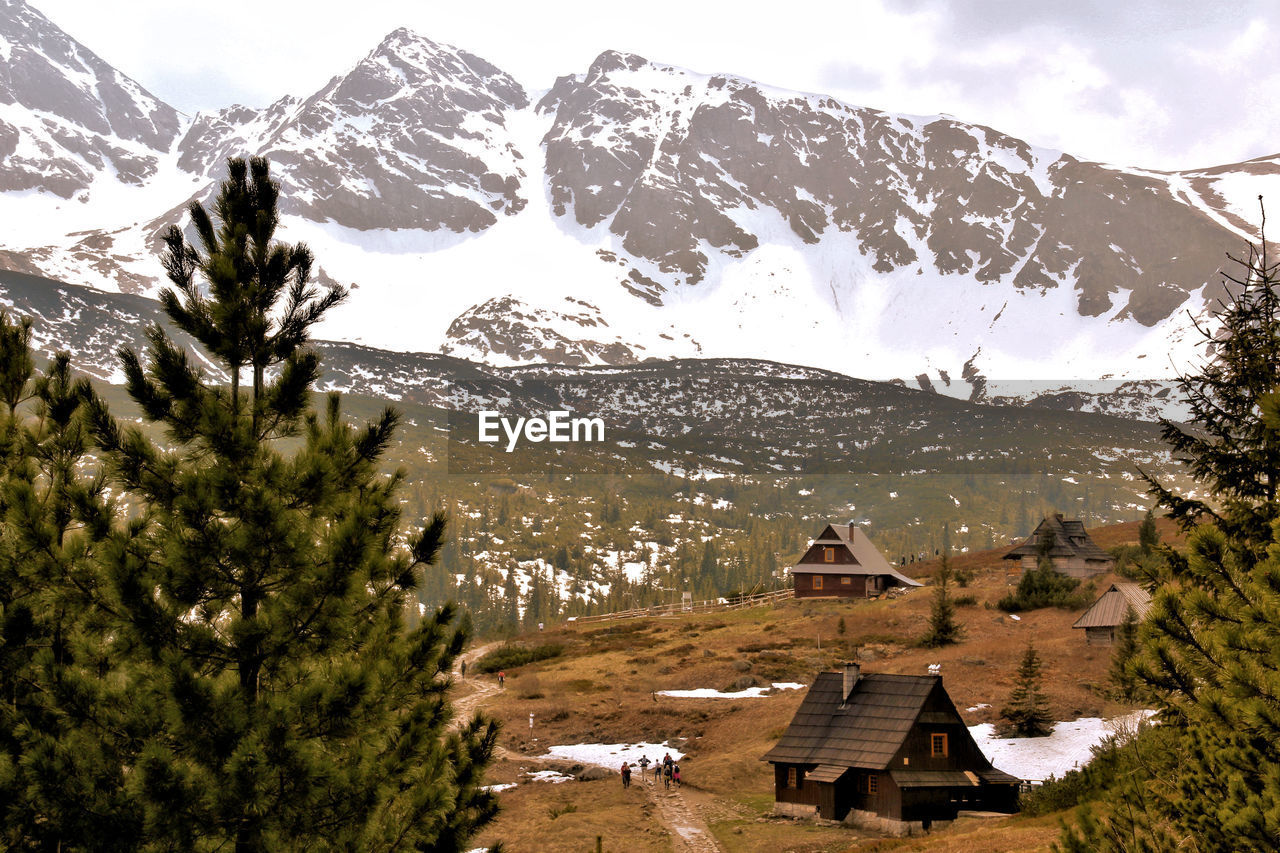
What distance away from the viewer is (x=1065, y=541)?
98.8 meters

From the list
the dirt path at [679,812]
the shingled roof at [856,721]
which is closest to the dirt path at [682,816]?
the dirt path at [679,812]

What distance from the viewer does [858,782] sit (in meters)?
43.6

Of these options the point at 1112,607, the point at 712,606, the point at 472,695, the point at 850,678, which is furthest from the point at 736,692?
the point at 712,606

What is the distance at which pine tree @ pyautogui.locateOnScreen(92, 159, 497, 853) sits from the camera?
35.3 feet

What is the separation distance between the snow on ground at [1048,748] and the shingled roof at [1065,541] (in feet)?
160

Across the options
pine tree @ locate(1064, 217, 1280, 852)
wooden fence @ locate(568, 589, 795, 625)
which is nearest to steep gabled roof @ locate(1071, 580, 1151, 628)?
pine tree @ locate(1064, 217, 1280, 852)

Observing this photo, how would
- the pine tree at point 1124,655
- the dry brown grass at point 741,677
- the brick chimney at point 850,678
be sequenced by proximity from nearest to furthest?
the pine tree at point 1124,655
the dry brown grass at point 741,677
the brick chimney at point 850,678

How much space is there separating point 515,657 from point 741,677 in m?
28.3

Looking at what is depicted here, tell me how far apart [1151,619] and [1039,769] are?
119 ft

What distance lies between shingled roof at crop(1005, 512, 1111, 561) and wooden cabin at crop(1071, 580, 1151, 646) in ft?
112

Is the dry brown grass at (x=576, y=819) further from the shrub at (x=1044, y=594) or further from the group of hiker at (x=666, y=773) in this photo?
the shrub at (x=1044, y=594)

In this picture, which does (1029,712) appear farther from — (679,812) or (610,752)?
(610,752)

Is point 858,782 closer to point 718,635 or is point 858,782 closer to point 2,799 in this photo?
point 2,799

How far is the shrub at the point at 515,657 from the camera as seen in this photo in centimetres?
9306
